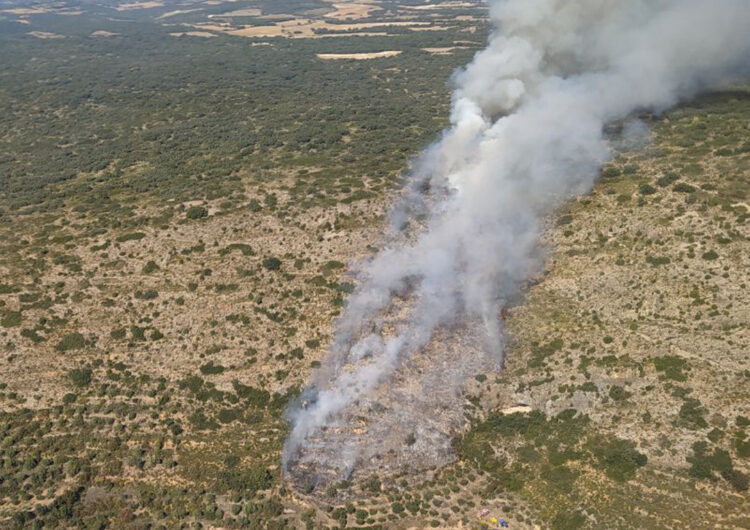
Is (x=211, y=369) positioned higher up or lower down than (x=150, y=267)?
lower down

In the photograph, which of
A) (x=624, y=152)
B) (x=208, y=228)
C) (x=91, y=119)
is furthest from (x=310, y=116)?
(x=624, y=152)

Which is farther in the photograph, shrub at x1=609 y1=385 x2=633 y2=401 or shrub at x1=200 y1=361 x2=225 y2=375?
shrub at x1=200 y1=361 x2=225 y2=375

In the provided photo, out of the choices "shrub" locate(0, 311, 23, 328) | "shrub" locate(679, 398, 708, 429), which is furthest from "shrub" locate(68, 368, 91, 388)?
"shrub" locate(679, 398, 708, 429)

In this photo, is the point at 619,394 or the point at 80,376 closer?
the point at 619,394

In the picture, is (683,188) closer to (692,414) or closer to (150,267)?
(692,414)

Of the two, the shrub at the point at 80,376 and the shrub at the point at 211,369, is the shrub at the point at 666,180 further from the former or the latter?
the shrub at the point at 80,376

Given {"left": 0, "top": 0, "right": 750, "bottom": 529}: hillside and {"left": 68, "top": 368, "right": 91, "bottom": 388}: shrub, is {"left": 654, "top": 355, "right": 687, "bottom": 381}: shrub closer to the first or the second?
{"left": 0, "top": 0, "right": 750, "bottom": 529}: hillside

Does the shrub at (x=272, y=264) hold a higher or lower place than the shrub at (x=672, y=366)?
higher

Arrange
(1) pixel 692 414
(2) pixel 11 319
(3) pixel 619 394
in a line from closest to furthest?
(1) pixel 692 414
(3) pixel 619 394
(2) pixel 11 319

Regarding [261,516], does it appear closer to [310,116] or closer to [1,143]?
[310,116]

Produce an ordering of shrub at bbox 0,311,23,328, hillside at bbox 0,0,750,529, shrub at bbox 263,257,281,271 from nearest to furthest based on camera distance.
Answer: hillside at bbox 0,0,750,529, shrub at bbox 0,311,23,328, shrub at bbox 263,257,281,271

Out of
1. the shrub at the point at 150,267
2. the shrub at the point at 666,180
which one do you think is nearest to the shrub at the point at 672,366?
the shrub at the point at 666,180

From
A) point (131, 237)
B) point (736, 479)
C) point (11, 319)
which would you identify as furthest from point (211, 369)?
point (736, 479)
